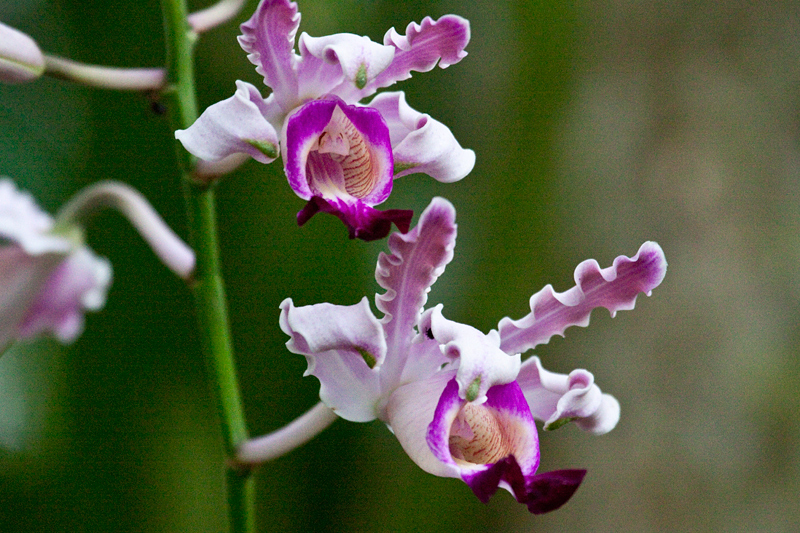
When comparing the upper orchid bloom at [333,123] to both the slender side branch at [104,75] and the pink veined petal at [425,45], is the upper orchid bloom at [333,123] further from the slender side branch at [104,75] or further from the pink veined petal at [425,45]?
the slender side branch at [104,75]

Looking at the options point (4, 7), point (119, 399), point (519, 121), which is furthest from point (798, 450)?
point (4, 7)

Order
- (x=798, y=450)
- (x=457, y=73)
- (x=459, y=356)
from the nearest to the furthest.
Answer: (x=459, y=356)
(x=798, y=450)
(x=457, y=73)

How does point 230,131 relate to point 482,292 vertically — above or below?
above

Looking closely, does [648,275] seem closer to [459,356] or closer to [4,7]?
[459,356]

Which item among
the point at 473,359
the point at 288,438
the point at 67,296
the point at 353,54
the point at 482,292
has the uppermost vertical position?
the point at 353,54

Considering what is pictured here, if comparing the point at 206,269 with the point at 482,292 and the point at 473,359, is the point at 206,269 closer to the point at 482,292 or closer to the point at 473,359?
the point at 473,359

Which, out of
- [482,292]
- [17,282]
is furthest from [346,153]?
[482,292]
